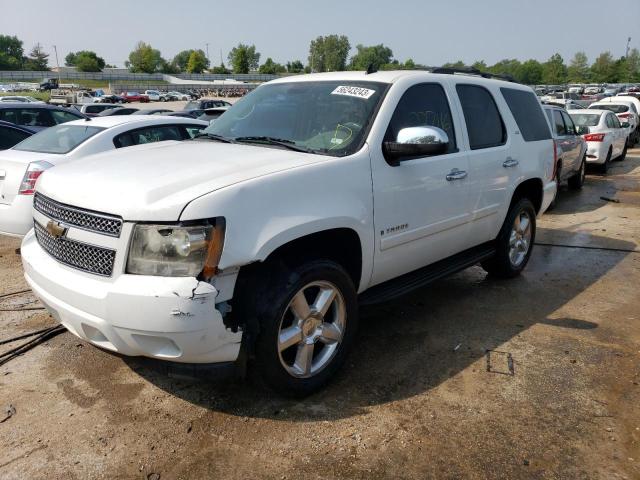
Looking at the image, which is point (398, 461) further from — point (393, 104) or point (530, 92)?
point (530, 92)

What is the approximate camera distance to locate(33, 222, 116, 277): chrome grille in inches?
107

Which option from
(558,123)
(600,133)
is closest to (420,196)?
(558,123)


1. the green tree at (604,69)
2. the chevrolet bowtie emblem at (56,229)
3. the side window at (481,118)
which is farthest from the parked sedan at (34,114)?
the green tree at (604,69)

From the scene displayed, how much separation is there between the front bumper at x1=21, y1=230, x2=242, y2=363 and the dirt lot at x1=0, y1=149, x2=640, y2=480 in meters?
0.30

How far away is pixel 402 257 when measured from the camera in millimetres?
3770

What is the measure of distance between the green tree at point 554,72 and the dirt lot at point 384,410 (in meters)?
112

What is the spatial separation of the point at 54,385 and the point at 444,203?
2.92 m

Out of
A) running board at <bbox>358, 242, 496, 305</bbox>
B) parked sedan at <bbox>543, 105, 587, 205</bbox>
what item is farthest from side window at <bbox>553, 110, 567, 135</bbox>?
running board at <bbox>358, 242, 496, 305</bbox>

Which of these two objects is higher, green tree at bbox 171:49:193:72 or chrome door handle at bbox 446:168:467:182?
green tree at bbox 171:49:193:72

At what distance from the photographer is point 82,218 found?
112 inches

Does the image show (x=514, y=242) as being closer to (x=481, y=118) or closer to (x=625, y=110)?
(x=481, y=118)

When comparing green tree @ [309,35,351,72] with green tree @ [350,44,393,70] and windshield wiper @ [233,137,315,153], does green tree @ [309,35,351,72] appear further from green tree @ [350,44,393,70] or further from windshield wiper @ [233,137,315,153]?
windshield wiper @ [233,137,315,153]

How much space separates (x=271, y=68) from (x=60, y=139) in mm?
131047

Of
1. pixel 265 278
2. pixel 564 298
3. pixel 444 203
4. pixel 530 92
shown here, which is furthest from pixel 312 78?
pixel 564 298
